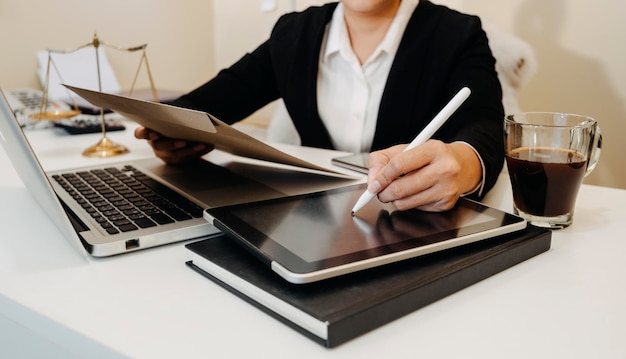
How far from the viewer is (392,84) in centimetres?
121

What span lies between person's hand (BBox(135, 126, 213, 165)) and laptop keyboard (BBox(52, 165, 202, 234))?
61 millimetres

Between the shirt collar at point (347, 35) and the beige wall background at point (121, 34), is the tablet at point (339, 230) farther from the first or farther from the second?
the beige wall background at point (121, 34)

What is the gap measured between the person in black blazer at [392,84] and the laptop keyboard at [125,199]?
0.40ft

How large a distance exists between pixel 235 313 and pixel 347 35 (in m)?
0.96

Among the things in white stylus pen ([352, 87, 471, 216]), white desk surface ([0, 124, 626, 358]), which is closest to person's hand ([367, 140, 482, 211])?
white stylus pen ([352, 87, 471, 216])

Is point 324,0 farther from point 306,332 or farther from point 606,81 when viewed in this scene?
point 306,332

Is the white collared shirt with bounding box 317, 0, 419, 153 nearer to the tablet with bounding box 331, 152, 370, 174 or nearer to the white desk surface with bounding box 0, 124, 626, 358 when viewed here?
the tablet with bounding box 331, 152, 370, 174

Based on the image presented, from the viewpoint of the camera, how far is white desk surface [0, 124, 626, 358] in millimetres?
431

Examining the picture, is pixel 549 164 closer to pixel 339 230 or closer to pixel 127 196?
pixel 339 230

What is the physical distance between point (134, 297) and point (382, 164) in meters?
0.33

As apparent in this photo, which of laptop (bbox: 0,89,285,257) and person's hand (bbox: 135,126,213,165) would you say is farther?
person's hand (bbox: 135,126,213,165)

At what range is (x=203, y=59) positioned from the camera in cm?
251

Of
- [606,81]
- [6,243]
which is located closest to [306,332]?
[6,243]

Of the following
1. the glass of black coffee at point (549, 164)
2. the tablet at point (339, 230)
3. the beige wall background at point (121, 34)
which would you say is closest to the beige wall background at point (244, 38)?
the beige wall background at point (121, 34)
